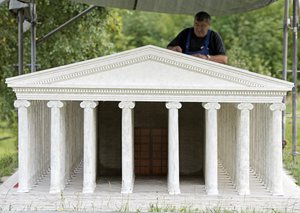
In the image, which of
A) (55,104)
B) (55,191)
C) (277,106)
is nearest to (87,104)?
(55,104)

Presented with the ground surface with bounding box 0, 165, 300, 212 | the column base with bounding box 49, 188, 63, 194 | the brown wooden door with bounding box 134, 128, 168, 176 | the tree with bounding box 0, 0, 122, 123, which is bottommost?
the ground surface with bounding box 0, 165, 300, 212

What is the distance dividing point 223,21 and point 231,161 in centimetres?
4631

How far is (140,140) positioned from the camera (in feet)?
59.2

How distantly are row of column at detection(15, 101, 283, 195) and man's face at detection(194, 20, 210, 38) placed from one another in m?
2.71

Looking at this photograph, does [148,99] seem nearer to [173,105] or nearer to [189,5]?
[173,105]

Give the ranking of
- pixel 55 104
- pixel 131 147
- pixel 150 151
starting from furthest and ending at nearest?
pixel 150 151, pixel 131 147, pixel 55 104

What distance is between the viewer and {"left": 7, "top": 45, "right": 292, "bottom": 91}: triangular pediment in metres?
15.4

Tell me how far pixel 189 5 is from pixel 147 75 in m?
7.93

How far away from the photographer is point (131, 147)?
15.9 metres

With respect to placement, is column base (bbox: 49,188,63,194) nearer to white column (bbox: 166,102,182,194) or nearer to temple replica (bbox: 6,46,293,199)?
temple replica (bbox: 6,46,293,199)

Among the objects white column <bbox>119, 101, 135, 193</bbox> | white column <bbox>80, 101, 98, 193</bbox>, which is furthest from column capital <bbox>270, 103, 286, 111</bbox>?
white column <bbox>80, 101, 98, 193</bbox>

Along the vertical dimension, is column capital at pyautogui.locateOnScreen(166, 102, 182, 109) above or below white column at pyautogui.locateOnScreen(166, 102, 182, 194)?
above

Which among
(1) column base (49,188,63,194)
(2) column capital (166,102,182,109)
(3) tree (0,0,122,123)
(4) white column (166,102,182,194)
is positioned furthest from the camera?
(3) tree (0,0,122,123)

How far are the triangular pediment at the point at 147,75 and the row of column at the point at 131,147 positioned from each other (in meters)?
0.45
